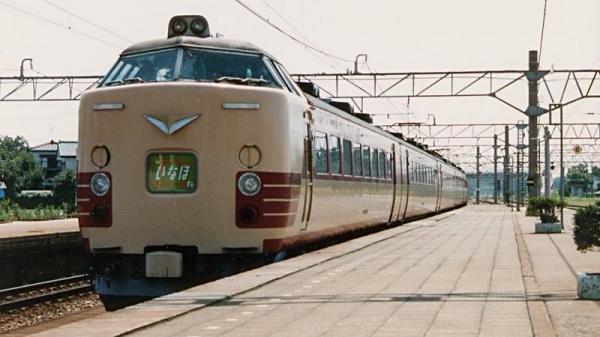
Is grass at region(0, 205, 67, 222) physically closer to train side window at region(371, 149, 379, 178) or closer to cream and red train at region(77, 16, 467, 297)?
train side window at region(371, 149, 379, 178)

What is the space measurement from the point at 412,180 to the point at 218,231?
22.7 meters

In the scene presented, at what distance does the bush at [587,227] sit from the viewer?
482 inches

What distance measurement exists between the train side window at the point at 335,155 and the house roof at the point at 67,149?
91678 millimetres

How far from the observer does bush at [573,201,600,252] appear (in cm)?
1225

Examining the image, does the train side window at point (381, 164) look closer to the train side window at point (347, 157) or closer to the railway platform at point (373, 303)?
the train side window at point (347, 157)

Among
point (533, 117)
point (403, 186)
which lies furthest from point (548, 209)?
point (533, 117)

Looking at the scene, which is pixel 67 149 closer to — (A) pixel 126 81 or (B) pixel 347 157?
(B) pixel 347 157

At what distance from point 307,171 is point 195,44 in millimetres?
2678

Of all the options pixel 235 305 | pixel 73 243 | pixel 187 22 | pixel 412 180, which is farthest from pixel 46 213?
pixel 235 305

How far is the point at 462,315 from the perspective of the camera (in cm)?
970

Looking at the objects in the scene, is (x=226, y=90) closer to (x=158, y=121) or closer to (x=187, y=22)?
(x=158, y=121)

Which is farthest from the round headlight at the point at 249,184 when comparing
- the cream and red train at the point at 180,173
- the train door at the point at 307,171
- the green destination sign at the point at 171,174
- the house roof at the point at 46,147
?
the house roof at the point at 46,147

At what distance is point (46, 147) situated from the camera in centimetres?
12031

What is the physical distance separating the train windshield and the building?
95496mm
